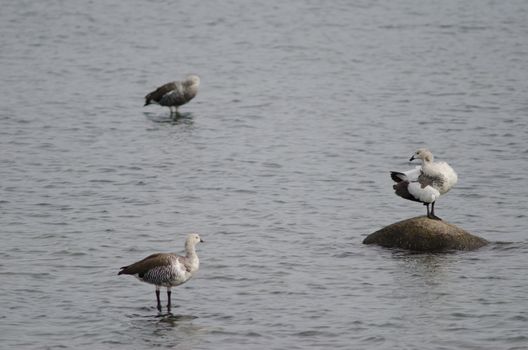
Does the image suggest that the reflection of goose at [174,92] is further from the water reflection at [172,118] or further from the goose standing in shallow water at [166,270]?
the goose standing in shallow water at [166,270]

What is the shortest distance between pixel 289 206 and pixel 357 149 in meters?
7.89

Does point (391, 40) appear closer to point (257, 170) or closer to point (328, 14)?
point (328, 14)

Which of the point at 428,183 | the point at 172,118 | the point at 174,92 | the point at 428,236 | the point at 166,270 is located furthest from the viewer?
the point at 172,118

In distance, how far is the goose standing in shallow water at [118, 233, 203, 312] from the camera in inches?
798

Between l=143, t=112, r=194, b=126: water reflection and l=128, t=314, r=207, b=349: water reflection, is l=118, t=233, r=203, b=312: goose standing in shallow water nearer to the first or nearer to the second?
l=128, t=314, r=207, b=349: water reflection

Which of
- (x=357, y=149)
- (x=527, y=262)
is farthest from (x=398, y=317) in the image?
(x=357, y=149)

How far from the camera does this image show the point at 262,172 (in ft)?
112

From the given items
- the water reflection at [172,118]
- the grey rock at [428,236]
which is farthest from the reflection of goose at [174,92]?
the grey rock at [428,236]

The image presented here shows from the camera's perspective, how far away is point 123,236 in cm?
2611

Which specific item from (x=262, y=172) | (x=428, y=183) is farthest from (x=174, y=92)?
(x=428, y=183)

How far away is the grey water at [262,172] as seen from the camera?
67.3 feet

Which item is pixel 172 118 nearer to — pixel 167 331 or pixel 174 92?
pixel 174 92

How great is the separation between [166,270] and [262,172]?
13939 mm

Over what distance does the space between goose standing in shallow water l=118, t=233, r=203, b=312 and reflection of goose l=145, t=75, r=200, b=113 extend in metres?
19.7
